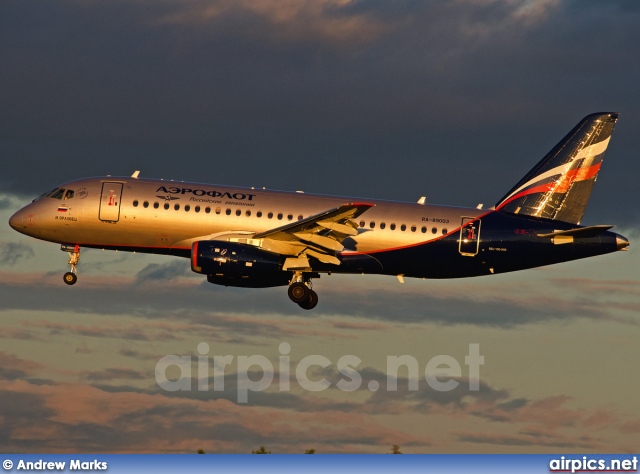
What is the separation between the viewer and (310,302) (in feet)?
209

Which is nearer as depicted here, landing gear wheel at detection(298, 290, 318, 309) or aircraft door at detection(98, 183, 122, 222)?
aircraft door at detection(98, 183, 122, 222)

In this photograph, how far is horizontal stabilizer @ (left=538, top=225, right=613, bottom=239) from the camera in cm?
6106

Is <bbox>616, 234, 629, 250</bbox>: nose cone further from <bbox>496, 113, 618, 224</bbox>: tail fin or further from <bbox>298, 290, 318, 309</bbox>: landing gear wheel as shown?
<bbox>298, 290, 318, 309</bbox>: landing gear wheel

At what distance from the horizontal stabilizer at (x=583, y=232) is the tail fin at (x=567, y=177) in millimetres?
2391

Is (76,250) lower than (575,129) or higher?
lower

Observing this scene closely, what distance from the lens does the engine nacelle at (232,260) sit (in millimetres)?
60375

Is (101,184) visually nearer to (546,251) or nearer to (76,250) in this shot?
(76,250)

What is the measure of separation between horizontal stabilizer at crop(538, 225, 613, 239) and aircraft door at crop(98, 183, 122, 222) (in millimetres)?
20084

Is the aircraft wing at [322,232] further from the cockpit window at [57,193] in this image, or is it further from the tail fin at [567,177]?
the cockpit window at [57,193]

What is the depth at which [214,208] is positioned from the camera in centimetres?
6212

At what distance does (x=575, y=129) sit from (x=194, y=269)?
21.7m

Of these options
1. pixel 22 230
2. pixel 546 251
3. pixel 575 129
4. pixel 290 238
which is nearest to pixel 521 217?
pixel 546 251

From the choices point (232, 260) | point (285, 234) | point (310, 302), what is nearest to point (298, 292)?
point (310, 302)

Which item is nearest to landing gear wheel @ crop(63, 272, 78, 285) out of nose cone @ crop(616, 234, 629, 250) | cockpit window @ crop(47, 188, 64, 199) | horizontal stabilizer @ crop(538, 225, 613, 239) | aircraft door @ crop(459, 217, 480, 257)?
cockpit window @ crop(47, 188, 64, 199)
